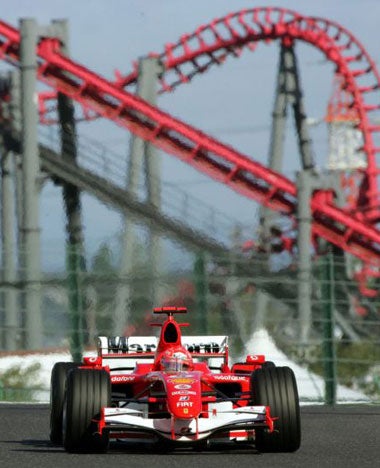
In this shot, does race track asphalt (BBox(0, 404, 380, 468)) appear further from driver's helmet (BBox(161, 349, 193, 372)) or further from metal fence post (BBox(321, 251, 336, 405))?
metal fence post (BBox(321, 251, 336, 405))

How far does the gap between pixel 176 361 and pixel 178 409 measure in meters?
1.06

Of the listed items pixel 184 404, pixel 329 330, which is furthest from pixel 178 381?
pixel 329 330

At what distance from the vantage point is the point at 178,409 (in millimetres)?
8773

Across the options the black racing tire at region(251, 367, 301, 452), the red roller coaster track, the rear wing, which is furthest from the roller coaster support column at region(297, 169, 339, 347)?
the black racing tire at region(251, 367, 301, 452)

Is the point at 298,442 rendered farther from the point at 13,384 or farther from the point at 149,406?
the point at 13,384

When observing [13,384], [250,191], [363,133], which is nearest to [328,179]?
[250,191]

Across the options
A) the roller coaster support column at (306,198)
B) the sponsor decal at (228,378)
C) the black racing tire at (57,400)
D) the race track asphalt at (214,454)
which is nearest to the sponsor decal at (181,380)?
the race track asphalt at (214,454)

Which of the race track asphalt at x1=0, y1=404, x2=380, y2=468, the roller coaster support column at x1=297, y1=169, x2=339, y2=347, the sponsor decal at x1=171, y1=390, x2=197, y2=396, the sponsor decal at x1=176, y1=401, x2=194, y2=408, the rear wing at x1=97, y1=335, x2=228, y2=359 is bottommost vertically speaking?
the race track asphalt at x1=0, y1=404, x2=380, y2=468

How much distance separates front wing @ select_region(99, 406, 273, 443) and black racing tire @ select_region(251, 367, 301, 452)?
0.16 meters

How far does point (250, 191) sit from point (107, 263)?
14.4 metres

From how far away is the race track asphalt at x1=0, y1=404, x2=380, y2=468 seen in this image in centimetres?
846

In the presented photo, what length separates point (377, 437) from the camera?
35.0 feet

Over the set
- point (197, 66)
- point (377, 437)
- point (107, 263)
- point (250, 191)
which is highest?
point (197, 66)

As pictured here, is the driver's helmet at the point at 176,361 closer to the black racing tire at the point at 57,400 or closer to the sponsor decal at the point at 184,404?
the black racing tire at the point at 57,400
